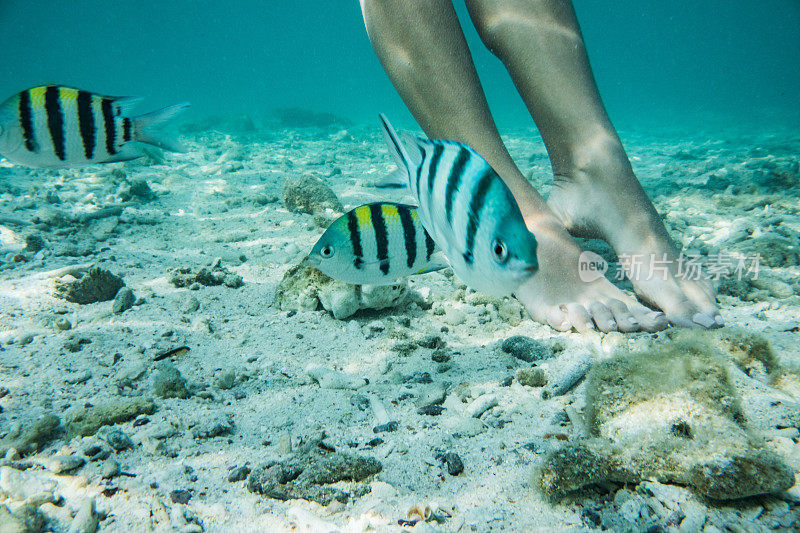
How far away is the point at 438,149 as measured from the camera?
3.42 ft

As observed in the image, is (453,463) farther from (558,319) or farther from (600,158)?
(600,158)

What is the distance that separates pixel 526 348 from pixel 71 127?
2.76 meters

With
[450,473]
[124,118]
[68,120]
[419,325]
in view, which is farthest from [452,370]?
[68,120]

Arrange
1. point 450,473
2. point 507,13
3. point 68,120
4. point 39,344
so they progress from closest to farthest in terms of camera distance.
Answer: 1. point 450,473
2. point 68,120
3. point 39,344
4. point 507,13

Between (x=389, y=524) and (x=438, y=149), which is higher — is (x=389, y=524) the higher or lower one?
the lower one

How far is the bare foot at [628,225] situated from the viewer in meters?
2.57

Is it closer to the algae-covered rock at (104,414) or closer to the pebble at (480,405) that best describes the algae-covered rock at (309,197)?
the algae-covered rock at (104,414)

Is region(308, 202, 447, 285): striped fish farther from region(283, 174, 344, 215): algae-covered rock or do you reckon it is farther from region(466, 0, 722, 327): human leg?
region(283, 174, 344, 215): algae-covered rock

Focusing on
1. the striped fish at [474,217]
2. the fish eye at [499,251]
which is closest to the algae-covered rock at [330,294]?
the striped fish at [474,217]

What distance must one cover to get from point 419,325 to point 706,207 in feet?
14.6

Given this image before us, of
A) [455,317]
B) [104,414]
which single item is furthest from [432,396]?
[104,414]

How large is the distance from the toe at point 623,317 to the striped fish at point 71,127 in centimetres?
283

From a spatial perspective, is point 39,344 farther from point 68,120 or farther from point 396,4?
point 396,4

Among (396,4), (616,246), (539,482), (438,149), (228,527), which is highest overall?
(396,4)
